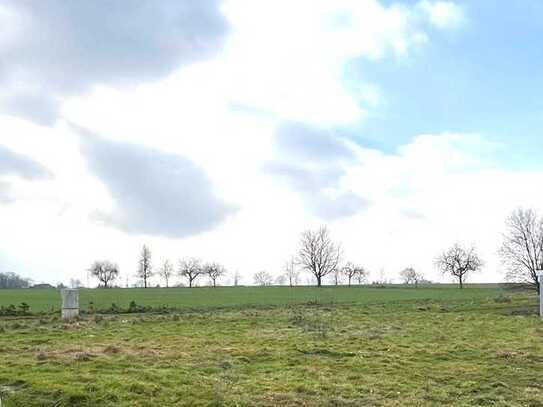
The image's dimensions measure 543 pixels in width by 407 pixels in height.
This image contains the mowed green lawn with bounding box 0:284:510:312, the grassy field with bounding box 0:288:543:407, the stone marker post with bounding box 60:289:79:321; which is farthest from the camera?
the mowed green lawn with bounding box 0:284:510:312

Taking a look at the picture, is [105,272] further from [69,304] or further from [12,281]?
[69,304]

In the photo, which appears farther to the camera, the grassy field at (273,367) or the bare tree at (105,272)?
the bare tree at (105,272)

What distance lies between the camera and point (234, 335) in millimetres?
21891

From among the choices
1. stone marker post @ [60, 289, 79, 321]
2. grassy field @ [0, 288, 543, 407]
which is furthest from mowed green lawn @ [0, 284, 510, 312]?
grassy field @ [0, 288, 543, 407]

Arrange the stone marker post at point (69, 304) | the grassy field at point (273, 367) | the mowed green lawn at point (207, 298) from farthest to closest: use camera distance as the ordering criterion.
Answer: the mowed green lawn at point (207, 298), the stone marker post at point (69, 304), the grassy field at point (273, 367)

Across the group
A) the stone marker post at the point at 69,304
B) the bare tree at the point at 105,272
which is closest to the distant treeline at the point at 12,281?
the bare tree at the point at 105,272

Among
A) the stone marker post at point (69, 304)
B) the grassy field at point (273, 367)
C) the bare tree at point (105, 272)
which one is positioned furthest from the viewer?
the bare tree at point (105, 272)

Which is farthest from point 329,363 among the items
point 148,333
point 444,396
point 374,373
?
point 148,333

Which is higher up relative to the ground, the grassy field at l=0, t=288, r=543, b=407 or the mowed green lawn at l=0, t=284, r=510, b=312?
the mowed green lawn at l=0, t=284, r=510, b=312

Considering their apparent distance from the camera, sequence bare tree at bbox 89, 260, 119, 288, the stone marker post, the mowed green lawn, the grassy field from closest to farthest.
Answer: the grassy field → the stone marker post → the mowed green lawn → bare tree at bbox 89, 260, 119, 288

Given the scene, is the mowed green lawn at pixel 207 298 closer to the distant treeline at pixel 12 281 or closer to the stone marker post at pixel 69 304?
the stone marker post at pixel 69 304

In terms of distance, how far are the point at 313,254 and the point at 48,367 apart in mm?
108215

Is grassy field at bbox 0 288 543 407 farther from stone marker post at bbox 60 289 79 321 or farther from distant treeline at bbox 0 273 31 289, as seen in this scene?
distant treeline at bbox 0 273 31 289

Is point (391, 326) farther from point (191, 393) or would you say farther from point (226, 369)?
point (191, 393)
